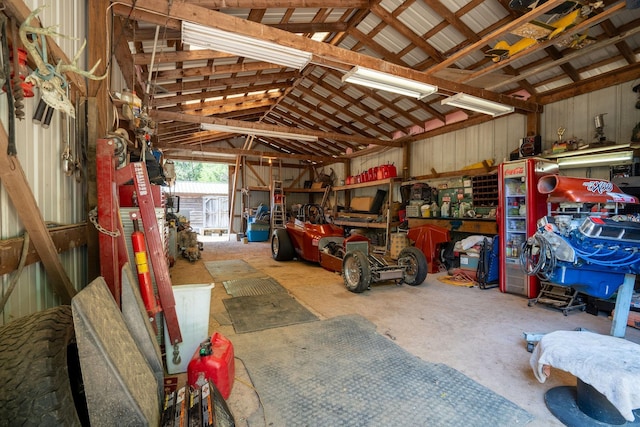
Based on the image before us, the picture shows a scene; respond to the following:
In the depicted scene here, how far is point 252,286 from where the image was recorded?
523 cm

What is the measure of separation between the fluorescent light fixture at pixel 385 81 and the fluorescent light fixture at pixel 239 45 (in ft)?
2.50

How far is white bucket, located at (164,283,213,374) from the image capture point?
256cm

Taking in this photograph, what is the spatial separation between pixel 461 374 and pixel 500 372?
0.37 meters

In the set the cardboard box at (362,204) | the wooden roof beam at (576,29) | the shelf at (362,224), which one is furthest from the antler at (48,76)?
the cardboard box at (362,204)

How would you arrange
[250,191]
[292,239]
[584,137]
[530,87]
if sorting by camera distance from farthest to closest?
[250,191], [292,239], [530,87], [584,137]

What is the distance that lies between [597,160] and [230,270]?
7037 millimetres

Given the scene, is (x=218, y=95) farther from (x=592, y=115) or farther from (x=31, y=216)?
(x=592, y=115)

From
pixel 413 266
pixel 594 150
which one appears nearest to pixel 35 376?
pixel 413 266

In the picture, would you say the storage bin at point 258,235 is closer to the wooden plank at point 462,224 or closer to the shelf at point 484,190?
the wooden plank at point 462,224

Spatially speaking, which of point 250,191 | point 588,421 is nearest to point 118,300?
point 588,421

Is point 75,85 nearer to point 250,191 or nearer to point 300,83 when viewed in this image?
point 300,83

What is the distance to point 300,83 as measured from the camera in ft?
27.8

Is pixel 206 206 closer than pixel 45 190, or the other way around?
pixel 45 190

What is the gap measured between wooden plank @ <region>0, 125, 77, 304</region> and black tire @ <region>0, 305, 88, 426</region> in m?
0.53
